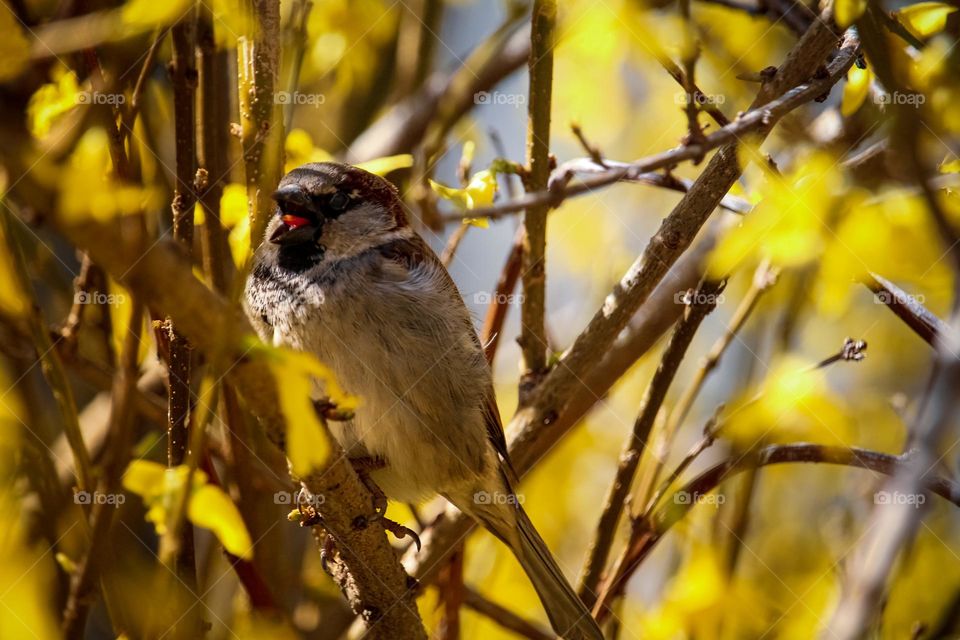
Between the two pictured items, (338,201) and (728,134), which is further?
(338,201)

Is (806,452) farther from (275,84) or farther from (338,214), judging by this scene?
(275,84)

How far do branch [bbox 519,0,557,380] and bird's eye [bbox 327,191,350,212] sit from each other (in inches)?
21.1

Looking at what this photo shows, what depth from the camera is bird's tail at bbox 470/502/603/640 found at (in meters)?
2.74

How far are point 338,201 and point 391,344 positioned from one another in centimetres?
49

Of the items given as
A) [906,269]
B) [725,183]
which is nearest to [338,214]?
[725,183]

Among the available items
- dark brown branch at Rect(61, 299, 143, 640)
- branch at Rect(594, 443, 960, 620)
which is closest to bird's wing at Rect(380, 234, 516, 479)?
branch at Rect(594, 443, 960, 620)

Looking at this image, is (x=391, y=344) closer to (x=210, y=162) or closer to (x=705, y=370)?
(x=210, y=162)

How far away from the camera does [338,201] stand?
2.93 meters

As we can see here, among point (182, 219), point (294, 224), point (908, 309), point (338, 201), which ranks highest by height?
point (908, 309)

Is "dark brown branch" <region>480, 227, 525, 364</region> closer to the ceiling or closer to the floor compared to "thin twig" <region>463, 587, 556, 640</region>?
closer to the ceiling

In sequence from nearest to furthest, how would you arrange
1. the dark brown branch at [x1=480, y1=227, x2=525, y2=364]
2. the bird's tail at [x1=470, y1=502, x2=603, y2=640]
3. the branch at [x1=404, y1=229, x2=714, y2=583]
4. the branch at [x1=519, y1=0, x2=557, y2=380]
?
the branch at [x1=519, y1=0, x2=557, y2=380], the bird's tail at [x1=470, y1=502, x2=603, y2=640], the branch at [x1=404, y1=229, x2=714, y2=583], the dark brown branch at [x1=480, y1=227, x2=525, y2=364]

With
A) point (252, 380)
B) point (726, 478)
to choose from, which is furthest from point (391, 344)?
point (252, 380)

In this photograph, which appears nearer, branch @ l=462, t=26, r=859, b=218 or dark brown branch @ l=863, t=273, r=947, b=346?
branch @ l=462, t=26, r=859, b=218

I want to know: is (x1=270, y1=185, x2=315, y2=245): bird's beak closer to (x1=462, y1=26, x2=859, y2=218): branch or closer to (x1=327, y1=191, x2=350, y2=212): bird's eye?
(x1=327, y1=191, x2=350, y2=212): bird's eye
